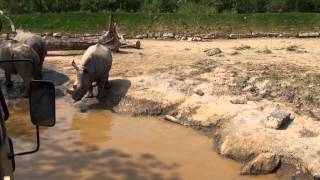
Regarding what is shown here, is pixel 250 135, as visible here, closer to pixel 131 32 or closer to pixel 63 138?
pixel 63 138

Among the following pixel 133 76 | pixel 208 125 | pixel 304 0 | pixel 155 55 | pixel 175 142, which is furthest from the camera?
pixel 304 0

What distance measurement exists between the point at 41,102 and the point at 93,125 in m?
7.66

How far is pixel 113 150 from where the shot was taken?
10023 mm

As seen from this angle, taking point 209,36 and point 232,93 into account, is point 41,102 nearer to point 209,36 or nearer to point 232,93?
point 232,93

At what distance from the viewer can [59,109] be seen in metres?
12.6

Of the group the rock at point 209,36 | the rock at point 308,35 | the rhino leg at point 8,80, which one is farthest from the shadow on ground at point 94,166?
the rock at point 308,35

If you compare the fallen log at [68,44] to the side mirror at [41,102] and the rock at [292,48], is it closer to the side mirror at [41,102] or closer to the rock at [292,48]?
the rock at [292,48]

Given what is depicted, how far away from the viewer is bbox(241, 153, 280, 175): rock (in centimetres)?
887

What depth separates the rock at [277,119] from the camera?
10195 mm

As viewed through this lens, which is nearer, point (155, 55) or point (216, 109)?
point (216, 109)

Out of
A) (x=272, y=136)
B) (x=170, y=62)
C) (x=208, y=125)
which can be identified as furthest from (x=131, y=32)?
(x=272, y=136)

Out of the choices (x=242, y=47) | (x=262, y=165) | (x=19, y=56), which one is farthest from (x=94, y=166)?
(x=242, y=47)

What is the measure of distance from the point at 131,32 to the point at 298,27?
678cm

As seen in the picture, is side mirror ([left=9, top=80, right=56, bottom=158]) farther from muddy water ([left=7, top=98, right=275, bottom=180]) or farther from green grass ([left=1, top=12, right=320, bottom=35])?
green grass ([left=1, top=12, right=320, bottom=35])
